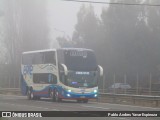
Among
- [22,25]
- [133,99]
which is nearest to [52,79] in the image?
[133,99]

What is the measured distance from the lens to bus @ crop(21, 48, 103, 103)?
68.4 ft

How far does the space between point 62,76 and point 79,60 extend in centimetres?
236

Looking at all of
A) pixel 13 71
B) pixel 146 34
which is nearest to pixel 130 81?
pixel 146 34

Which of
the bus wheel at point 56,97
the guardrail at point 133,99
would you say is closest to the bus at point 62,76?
the bus wheel at point 56,97

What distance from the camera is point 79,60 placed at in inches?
832

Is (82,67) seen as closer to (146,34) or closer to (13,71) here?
(13,71)

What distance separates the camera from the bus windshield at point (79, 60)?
64.6 ft

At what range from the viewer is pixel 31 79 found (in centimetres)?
2336

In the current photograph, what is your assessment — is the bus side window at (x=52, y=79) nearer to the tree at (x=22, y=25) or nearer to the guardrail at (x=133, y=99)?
the guardrail at (x=133, y=99)

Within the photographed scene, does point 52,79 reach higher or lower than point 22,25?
lower

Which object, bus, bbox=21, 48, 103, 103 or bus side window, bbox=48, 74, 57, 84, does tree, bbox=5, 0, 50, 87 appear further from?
bus side window, bbox=48, 74, 57, 84

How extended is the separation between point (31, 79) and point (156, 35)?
46.9 ft

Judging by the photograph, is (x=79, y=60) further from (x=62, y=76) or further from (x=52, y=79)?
(x=52, y=79)

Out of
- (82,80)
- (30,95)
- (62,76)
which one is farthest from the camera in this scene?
(30,95)
